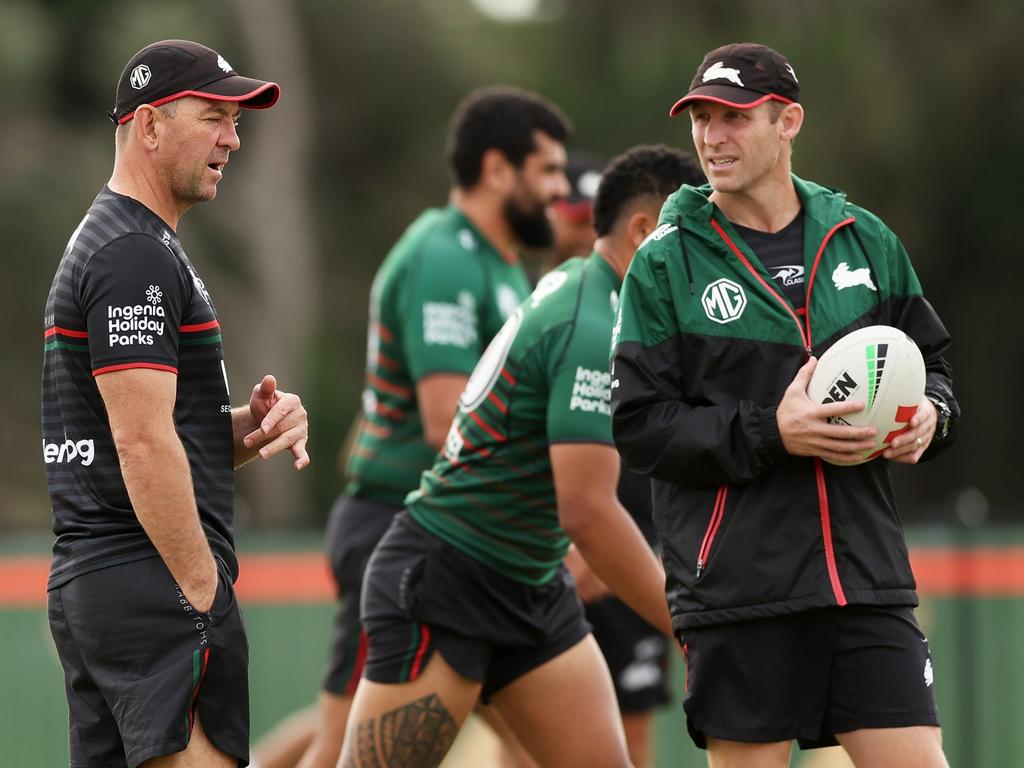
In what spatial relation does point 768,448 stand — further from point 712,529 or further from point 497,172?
point 497,172

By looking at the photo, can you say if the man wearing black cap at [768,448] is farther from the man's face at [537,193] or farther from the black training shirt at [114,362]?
the man's face at [537,193]

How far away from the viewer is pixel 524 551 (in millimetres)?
6285

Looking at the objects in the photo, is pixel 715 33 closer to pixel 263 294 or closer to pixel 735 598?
pixel 263 294

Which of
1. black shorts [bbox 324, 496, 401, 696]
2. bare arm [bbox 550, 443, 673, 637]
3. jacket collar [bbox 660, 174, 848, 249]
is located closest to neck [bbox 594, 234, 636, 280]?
bare arm [bbox 550, 443, 673, 637]

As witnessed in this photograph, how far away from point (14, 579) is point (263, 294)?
69.4ft

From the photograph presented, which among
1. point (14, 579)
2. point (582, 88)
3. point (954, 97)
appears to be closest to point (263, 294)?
point (582, 88)

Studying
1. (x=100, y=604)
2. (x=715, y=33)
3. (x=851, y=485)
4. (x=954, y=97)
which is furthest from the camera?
(x=715, y=33)

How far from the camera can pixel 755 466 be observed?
5043mm

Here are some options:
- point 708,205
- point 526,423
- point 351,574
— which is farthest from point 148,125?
point 351,574


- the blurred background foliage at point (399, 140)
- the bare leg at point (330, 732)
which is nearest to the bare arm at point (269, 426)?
the bare leg at point (330, 732)

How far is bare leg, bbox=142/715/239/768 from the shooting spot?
4.74 meters

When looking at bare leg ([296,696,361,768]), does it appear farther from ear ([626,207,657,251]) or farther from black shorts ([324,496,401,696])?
ear ([626,207,657,251])

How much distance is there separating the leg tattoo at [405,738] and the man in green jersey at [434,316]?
132 centimetres

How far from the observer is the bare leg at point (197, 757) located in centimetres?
474
